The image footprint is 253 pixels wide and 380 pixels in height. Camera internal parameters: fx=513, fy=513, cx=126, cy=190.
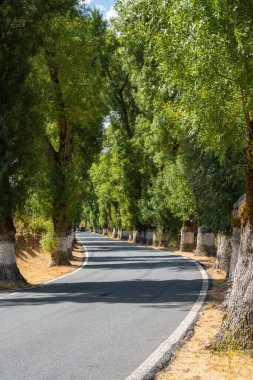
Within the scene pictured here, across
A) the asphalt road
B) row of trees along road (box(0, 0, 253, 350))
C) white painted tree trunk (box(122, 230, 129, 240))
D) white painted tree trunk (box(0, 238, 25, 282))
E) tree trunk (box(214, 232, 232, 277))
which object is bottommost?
the asphalt road

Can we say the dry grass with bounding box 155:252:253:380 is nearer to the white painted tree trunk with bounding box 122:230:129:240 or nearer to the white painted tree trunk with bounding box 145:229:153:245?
the white painted tree trunk with bounding box 145:229:153:245

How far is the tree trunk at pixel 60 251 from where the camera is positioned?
83.5 ft

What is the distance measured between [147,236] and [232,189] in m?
35.2

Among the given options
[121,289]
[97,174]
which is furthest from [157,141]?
[97,174]

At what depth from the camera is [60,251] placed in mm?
25438

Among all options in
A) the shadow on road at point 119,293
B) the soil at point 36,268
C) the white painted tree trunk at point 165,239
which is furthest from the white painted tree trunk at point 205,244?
the shadow on road at point 119,293

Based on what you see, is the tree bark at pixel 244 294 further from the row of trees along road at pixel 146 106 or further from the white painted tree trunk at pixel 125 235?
the white painted tree trunk at pixel 125 235

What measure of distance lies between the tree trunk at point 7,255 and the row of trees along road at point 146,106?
4 centimetres

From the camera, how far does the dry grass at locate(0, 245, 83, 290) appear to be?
62.4 ft

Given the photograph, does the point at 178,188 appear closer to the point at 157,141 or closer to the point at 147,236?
the point at 157,141

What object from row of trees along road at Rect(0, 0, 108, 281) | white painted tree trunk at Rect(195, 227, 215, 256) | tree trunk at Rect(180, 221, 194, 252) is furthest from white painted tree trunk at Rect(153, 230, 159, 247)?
white painted tree trunk at Rect(195, 227, 215, 256)

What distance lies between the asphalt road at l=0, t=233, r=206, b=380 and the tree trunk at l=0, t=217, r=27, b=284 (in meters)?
1.30

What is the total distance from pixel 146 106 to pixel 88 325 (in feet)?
39.7

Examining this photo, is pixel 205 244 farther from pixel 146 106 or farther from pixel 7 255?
pixel 7 255
